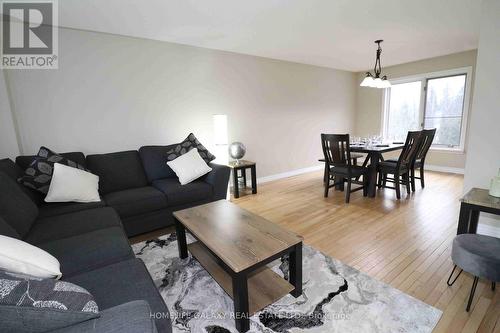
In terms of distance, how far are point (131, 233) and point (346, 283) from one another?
2090mm

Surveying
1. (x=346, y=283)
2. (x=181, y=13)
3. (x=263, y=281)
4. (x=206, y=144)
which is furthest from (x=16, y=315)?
(x=206, y=144)

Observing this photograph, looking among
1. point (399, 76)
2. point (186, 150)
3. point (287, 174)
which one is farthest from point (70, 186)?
point (399, 76)

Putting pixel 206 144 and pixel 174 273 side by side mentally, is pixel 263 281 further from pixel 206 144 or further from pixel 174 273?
pixel 206 144

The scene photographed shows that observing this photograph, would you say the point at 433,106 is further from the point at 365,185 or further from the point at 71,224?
the point at 71,224

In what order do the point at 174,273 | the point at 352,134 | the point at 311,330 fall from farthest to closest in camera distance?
the point at 352,134 < the point at 174,273 < the point at 311,330

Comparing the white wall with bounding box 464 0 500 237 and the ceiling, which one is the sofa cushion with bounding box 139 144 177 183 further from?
the white wall with bounding box 464 0 500 237

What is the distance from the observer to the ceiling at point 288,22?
7.91 feet

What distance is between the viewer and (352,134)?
635cm

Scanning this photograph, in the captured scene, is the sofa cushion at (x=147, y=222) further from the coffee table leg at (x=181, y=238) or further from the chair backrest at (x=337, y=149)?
the chair backrest at (x=337, y=149)

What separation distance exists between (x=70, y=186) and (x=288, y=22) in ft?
9.61

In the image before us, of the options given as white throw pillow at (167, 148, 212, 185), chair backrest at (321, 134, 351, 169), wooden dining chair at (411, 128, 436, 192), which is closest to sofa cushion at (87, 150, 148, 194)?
white throw pillow at (167, 148, 212, 185)

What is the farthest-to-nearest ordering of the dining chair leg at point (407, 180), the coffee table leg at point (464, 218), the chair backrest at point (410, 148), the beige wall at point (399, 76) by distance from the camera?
the beige wall at point (399, 76)
the dining chair leg at point (407, 180)
the chair backrest at point (410, 148)
the coffee table leg at point (464, 218)

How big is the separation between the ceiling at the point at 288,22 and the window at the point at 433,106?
80 cm

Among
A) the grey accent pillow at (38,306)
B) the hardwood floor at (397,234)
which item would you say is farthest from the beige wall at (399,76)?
the grey accent pillow at (38,306)
